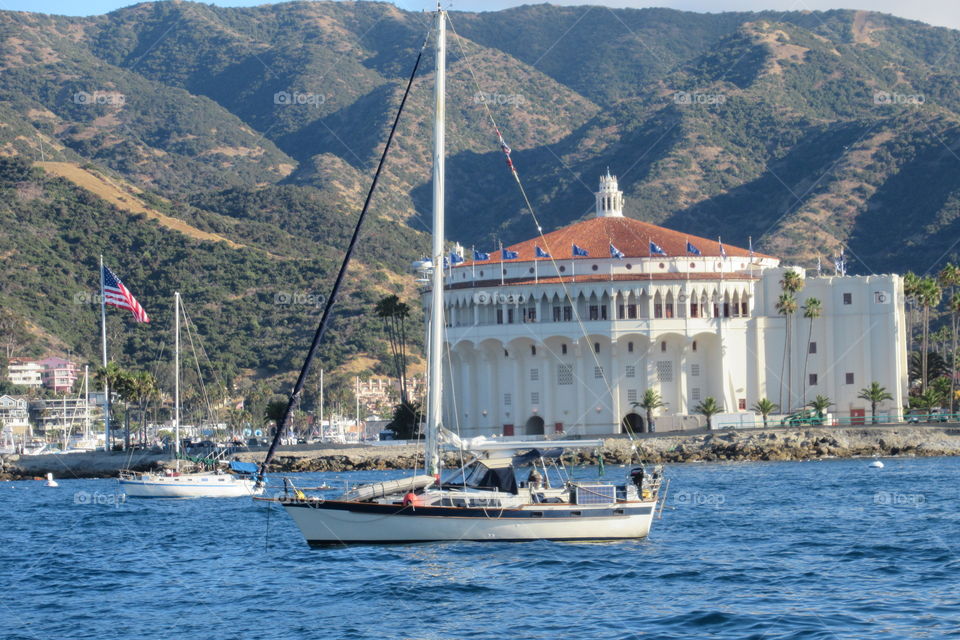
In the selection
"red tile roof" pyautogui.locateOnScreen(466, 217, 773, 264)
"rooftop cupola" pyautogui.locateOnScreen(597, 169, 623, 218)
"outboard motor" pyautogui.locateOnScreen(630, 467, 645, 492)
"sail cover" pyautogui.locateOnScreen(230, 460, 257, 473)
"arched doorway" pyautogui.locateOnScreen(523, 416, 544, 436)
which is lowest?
"sail cover" pyautogui.locateOnScreen(230, 460, 257, 473)

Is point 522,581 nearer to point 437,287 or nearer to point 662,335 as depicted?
point 437,287

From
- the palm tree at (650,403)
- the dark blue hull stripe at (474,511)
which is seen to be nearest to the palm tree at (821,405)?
the palm tree at (650,403)

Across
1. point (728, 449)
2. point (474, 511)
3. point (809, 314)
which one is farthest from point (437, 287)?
point (809, 314)

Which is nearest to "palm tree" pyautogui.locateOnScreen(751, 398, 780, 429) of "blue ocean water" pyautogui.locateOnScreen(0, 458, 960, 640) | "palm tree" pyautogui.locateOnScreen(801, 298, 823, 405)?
"palm tree" pyautogui.locateOnScreen(801, 298, 823, 405)

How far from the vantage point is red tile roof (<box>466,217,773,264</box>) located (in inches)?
3846

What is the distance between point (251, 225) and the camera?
19488 cm

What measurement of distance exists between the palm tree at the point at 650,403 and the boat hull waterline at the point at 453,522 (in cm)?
5349

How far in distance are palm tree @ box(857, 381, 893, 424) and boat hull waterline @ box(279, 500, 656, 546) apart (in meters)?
56.7

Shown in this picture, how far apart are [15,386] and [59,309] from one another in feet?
42.2

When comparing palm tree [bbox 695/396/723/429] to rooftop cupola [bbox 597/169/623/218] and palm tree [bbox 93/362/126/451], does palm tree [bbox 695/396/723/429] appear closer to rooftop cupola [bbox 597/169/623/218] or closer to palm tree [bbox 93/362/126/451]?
rooftop cupola [bbox 597/169/623/218]

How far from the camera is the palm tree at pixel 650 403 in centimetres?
9456

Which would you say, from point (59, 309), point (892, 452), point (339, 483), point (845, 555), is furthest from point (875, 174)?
point (845, 555)

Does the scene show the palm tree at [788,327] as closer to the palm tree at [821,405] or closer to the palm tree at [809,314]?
the palm tree at [809,314]

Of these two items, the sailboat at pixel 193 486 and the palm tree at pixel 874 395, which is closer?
the sailboat at pixel 193 486
